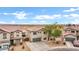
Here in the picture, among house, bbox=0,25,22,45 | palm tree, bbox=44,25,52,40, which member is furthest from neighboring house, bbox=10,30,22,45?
palm tree, bbox=44,25,52,40

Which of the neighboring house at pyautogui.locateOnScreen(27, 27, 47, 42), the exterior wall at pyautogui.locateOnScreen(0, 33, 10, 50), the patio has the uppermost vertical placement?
the neighboring house at pyautogui.locateOnScreen(27, 27, 47, 42)

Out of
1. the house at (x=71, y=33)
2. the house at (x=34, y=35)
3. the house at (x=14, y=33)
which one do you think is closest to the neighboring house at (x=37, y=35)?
the house at (x=34, y=35)

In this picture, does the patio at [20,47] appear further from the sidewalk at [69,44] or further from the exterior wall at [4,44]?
the sidewalk at [69,44]

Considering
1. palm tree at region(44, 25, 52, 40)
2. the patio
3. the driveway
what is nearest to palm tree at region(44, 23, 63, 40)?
palm tree at region(44, 25, 52, 40)

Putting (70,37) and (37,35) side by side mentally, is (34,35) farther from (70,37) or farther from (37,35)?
(70,37)

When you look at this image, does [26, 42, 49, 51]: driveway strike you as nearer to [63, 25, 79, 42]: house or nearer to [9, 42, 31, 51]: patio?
[9, 42, 31, 51]: patio

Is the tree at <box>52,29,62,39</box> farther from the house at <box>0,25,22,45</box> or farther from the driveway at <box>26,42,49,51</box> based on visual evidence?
the house at <box>0,25,22,45</box>

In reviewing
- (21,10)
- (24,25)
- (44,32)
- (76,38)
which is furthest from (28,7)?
(76,38)

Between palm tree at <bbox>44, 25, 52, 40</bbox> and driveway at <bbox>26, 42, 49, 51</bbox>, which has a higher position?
palm tree at <bbox>44, 25, 52, 40</bbox>

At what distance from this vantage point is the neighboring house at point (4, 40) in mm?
1525

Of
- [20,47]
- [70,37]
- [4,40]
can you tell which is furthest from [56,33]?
[4,40]

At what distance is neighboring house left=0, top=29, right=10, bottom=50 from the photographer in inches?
60.1

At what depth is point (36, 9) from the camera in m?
1.56
